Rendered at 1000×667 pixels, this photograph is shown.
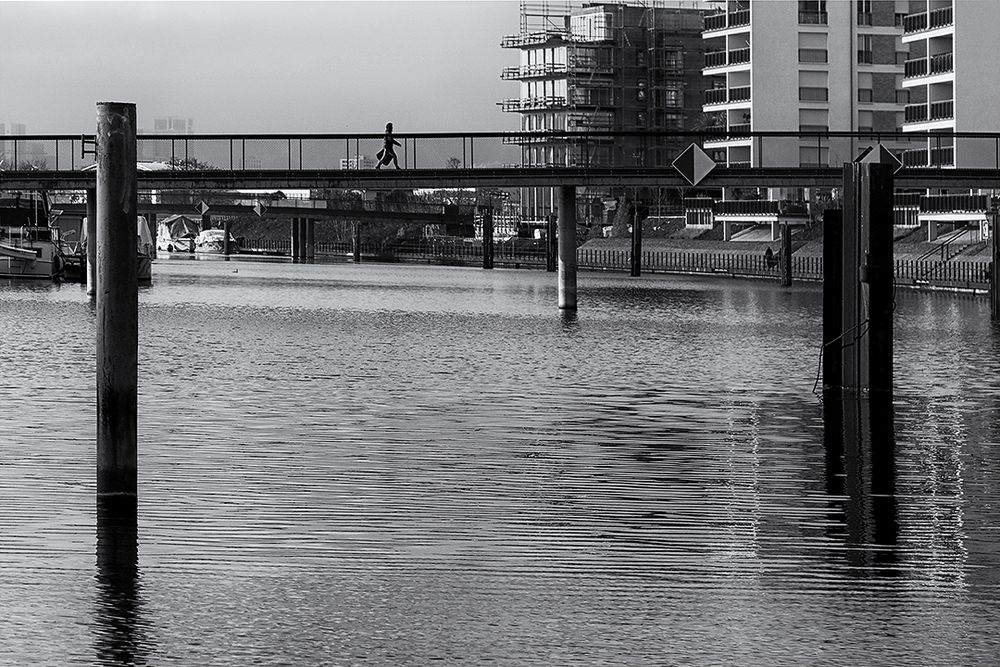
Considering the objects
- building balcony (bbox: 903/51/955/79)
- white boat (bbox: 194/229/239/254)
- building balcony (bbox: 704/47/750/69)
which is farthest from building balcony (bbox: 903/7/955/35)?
white boat (bbox: 194/229/239/254)

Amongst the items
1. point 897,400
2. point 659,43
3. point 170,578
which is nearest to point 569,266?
point 897,400

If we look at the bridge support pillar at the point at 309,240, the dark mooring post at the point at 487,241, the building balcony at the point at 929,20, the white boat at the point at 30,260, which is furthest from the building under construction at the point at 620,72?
the white boat at the point at 30,260

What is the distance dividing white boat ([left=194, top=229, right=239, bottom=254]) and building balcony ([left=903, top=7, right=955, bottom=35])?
→ 306 ft

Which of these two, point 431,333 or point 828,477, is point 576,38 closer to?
point 431,333

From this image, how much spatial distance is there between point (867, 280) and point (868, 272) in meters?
0.11

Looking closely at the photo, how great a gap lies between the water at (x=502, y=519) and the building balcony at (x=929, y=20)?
69.5m

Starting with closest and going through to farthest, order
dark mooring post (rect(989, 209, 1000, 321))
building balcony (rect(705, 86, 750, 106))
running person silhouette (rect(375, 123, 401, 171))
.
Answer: dark mooring post (rect(989, 209, 1000, 321)), running person silhouette (rect(375, 123, 401, 171)), building balcony (rect(705, 86, 750, 106))

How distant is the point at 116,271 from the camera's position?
49.1 feet

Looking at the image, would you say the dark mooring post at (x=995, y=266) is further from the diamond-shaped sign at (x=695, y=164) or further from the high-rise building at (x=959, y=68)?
the high-rise building at (x=959, y=68)

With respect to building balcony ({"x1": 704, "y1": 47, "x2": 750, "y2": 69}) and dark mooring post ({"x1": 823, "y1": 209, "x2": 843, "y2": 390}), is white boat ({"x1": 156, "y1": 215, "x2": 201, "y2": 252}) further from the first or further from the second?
dark mooring post ({"x1": 823, "y1": 209, "x2": 843, "y2": 390})

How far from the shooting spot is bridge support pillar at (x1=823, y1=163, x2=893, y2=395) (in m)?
24.1

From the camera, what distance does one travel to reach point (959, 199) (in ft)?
304

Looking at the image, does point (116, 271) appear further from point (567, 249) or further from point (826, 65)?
point (826, 65)

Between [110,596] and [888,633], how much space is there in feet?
16.4
